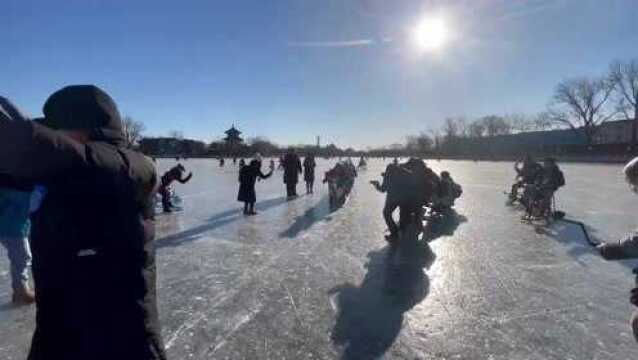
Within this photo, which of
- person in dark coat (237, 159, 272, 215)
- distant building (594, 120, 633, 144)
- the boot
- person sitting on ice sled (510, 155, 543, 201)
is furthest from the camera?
distant building (594, 120, 633, 144)

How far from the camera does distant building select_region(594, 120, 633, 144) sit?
77.5 meters

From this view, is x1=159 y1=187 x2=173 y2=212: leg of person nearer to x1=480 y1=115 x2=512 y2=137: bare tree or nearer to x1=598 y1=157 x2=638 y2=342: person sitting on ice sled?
x1=598 y1=157 x2=638 y2=342: person sitting on ice sled

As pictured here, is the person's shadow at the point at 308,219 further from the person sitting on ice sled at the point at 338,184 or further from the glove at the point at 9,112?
the glove at the point at 9,112

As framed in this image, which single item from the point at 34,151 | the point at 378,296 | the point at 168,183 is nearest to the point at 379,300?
the point at 378,296

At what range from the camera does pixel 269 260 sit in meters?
6.25

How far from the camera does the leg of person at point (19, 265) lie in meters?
4.22

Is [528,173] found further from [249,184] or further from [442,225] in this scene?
[249,184]

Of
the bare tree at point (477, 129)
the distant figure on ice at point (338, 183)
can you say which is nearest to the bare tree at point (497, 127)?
the bare tree at point (477, 129)

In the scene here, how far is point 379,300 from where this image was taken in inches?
182

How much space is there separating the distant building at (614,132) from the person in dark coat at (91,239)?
87.2m

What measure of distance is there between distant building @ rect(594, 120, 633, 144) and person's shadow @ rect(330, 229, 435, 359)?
82.5 meters

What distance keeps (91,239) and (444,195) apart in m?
9.60

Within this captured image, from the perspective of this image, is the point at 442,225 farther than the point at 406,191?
Yes

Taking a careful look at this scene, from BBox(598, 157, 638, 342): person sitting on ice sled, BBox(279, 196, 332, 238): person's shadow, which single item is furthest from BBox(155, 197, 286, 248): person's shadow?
BBox(598, 157, 638, 342): person sitting on ice sled
